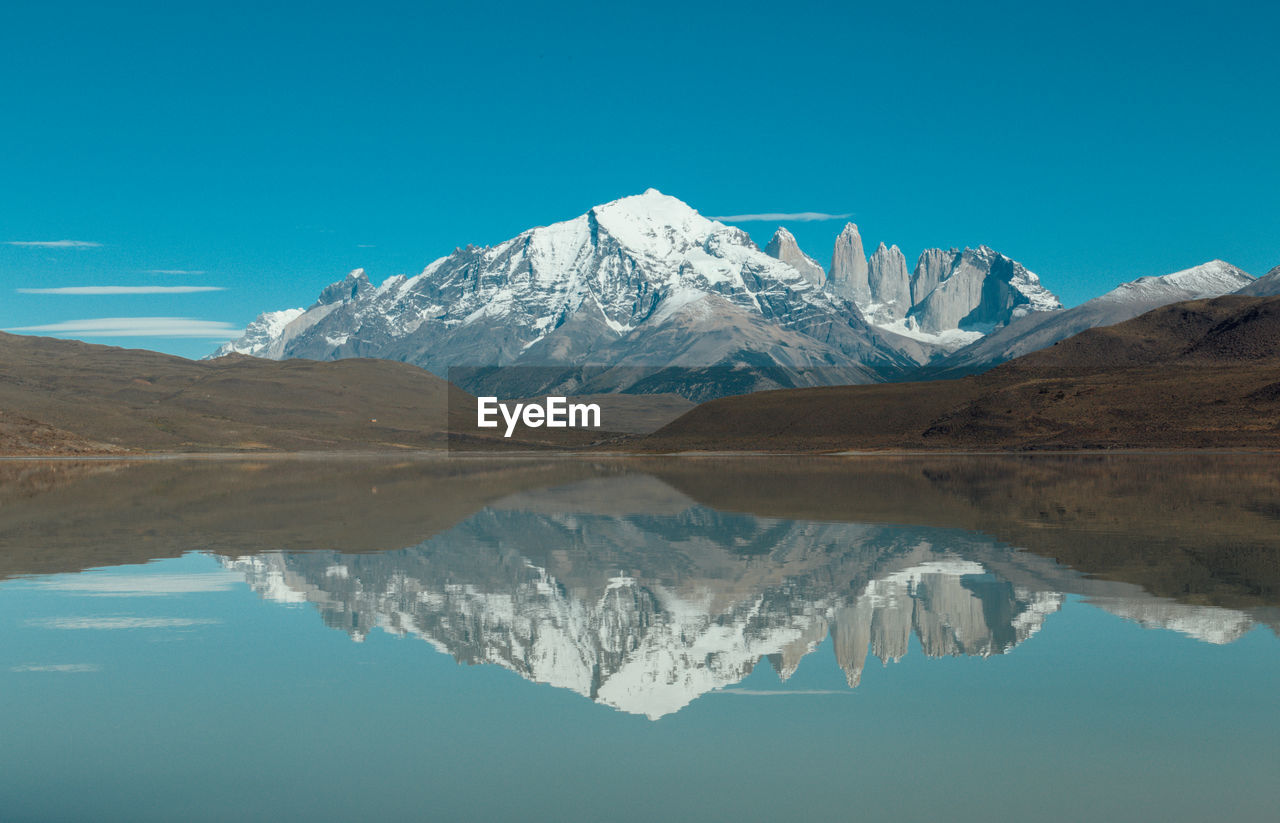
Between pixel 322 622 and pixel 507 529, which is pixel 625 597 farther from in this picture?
pixel 507 529

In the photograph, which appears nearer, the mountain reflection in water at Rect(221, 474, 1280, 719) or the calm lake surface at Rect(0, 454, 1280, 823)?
the calm lake surface at Rect(0, 454, 1280, 823)

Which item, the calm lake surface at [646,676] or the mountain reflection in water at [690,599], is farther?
the mountain reflection in water at [690,599]

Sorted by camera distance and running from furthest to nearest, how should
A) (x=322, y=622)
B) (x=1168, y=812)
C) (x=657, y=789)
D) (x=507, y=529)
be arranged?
(x=507, y=529) → (x=322, y=622) → (x=657, y=789) → (x=1168, y=812)

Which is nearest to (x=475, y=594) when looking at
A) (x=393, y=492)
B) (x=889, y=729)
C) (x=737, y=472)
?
(x=889, y=729)

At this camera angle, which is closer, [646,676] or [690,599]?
[646,676]
